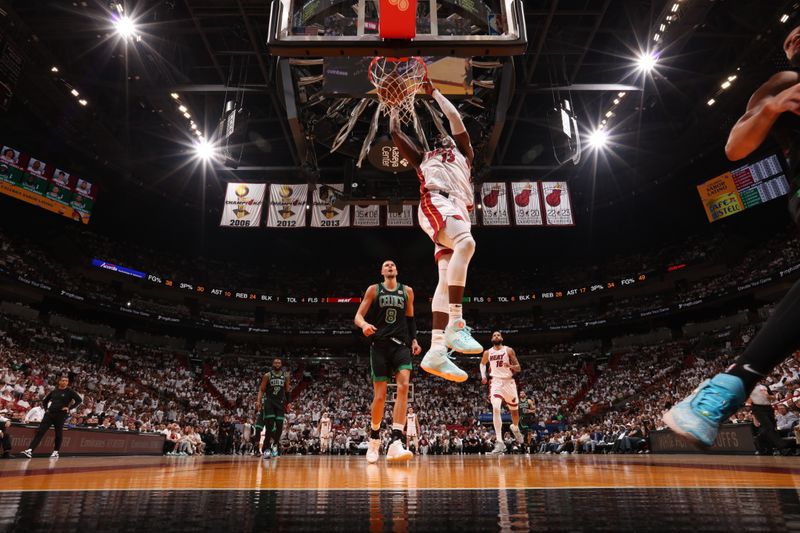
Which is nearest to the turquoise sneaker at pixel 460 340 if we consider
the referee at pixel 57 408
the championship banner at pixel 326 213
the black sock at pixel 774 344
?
the black sock at pixel 774 344

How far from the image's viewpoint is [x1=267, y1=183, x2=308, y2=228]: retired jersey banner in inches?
754

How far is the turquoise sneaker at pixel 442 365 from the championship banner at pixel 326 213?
15591 millimetres

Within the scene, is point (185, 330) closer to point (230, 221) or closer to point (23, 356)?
point (23, 356)

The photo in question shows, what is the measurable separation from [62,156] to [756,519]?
1141 inches

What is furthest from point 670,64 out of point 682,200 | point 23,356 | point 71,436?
point 23,356

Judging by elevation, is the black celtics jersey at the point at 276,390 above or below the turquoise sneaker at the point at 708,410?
above

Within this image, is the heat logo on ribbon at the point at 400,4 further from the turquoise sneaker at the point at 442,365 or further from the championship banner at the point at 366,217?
the championship banner at the point at 366,217

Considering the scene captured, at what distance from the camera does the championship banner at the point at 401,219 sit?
2044 centimetres

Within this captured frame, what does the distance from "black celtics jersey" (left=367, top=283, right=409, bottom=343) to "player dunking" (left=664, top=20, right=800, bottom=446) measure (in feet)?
11.4

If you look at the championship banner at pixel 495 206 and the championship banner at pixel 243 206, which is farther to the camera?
the championship banner at pixel 243 206

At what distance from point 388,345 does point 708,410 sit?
364cm

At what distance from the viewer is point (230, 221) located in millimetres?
18953

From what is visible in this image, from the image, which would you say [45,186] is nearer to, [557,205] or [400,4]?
[557,205]

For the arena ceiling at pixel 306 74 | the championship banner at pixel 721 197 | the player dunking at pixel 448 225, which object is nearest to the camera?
the player dunking at pixel 448 225
